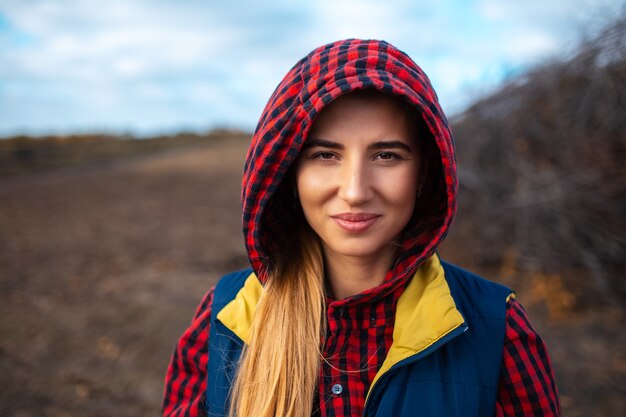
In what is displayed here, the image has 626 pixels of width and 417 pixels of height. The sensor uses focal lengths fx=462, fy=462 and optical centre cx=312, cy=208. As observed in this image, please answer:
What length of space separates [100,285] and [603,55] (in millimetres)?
5809

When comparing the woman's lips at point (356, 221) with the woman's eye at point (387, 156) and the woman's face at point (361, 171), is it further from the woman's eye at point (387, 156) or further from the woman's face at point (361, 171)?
the woman's eye at point (387, 156)

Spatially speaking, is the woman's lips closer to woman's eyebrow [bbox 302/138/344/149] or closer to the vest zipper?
woman's eyebrow [bbox 302/138/344/149]

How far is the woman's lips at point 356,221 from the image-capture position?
58.9 inches

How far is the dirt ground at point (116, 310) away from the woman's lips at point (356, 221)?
104 inches

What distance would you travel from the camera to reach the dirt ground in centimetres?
345

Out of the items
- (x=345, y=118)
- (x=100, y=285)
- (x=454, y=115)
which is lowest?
(x=100, y=285)

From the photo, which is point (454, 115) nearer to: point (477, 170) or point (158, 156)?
point (477, 170)

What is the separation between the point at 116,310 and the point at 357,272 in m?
3.94

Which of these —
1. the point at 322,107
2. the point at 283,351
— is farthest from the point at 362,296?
the point at 322,107

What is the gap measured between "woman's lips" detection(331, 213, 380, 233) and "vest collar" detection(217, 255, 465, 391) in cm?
27

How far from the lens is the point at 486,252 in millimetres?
5629

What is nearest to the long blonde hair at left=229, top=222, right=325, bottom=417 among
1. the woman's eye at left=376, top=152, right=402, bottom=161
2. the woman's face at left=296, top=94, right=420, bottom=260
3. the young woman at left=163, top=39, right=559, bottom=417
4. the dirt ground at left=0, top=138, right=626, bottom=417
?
the young woman at left=163, top=39, right=559, bottom=417

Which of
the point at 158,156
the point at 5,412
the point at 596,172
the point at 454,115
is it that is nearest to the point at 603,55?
the point at 596,172

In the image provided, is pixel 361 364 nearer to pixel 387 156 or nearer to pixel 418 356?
pixel 418 356
